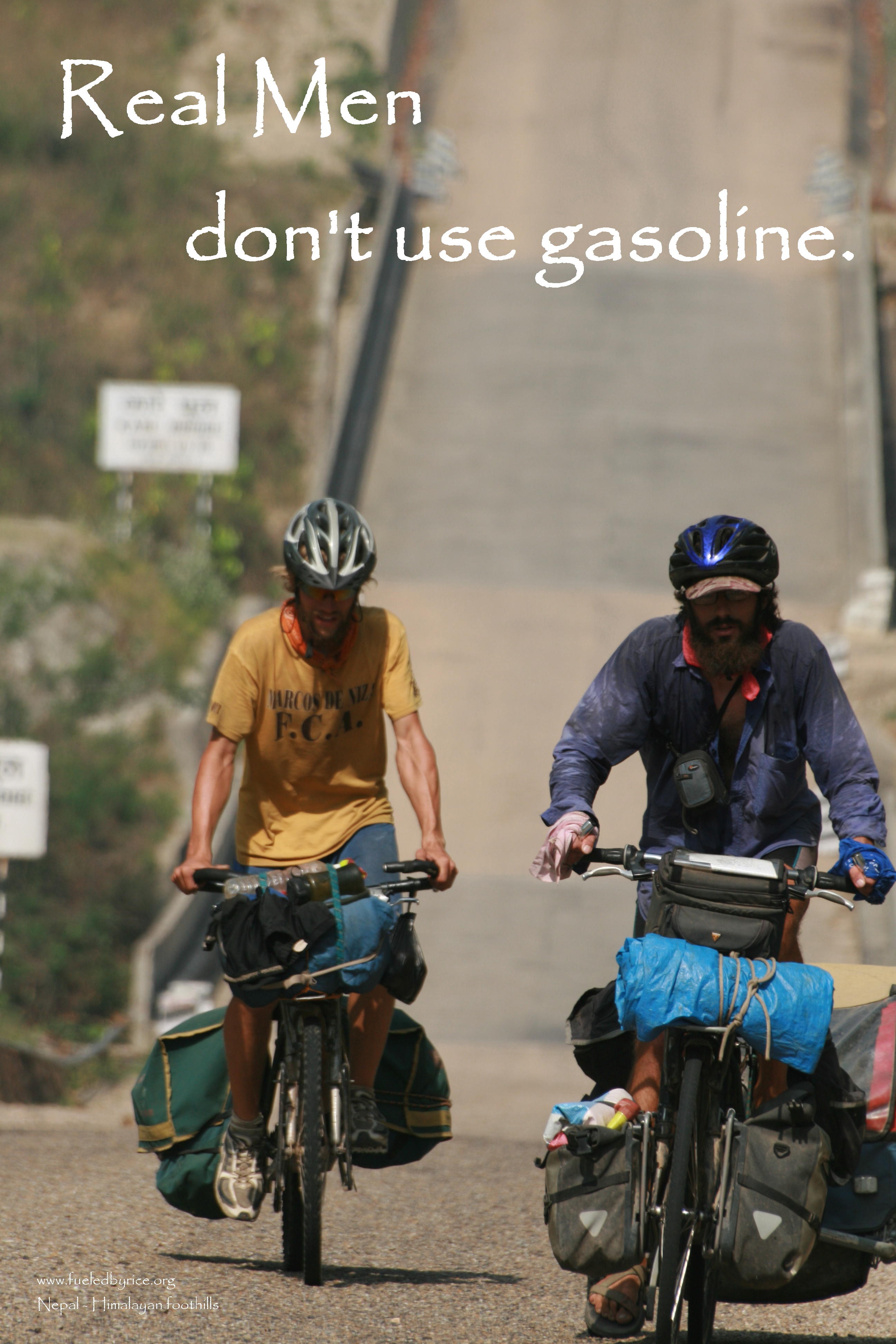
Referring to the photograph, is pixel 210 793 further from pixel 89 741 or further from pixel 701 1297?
pixel 89 741

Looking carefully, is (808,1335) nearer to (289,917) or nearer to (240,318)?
(289,917)

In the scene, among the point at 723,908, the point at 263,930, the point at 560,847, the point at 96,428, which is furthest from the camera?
the point at 96,428

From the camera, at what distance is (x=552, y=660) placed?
17.6 m

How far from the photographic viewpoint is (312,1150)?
202 inches

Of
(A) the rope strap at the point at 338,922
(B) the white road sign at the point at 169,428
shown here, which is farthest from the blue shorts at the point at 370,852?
(B) the white road sign at the point at 169,428

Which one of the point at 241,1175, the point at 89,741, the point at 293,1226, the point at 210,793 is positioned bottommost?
the point at 293,1226

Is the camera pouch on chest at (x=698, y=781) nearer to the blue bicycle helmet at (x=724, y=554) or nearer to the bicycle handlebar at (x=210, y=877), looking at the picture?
the blue bicycle helmet at (x=724, y=554)

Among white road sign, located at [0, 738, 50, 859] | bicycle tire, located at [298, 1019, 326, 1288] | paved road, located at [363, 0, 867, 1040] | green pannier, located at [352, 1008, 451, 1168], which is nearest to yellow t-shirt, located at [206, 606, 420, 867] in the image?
bicycle tire, located at [298, 1019, 326, 1288]

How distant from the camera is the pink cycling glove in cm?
433

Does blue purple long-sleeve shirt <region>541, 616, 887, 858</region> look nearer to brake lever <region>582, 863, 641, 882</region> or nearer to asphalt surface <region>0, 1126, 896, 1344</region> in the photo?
brake lever <region>582, 863, 641, 882</region>

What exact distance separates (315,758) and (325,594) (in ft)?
1.78

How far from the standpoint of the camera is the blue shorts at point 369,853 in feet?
18.2

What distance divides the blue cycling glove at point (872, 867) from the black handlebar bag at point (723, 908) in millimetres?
202

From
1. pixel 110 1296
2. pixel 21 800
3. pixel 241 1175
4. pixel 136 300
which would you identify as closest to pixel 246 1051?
pixel 241 1175
